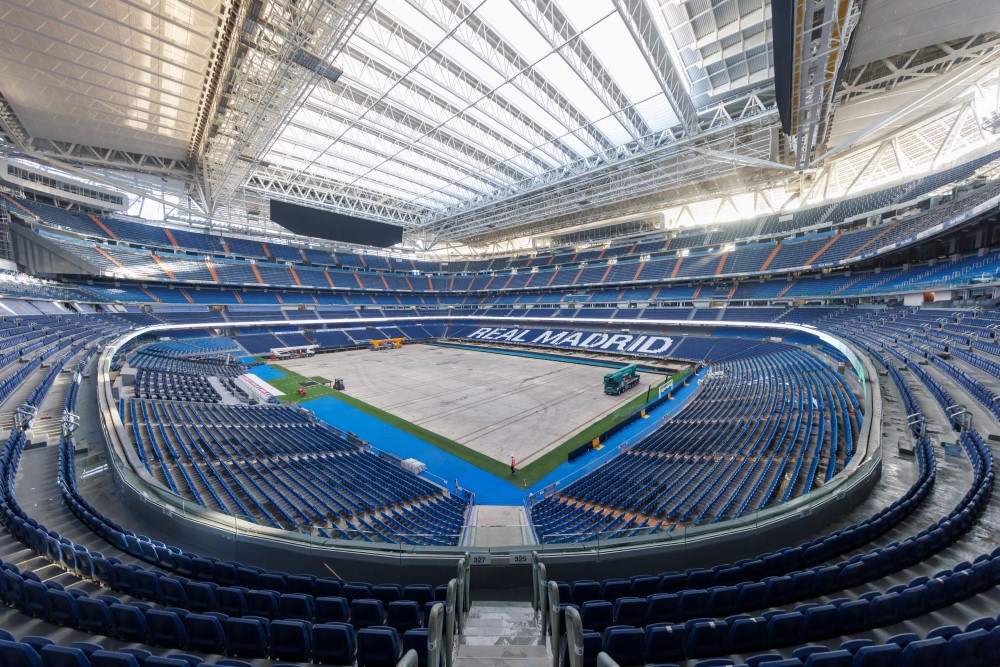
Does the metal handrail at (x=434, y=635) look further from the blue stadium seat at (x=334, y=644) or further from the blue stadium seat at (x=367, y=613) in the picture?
the blue stadium seat at (x=367, y=613)

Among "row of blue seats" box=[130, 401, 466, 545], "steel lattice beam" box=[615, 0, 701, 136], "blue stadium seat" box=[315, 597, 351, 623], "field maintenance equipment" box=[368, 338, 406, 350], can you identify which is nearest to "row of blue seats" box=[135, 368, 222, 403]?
"row of blue seats" box=[130, 401, 466, 545]

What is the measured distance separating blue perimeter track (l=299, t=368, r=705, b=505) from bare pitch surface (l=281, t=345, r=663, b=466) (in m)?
1.32

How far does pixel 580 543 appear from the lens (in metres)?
5.47

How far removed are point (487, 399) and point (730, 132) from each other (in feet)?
65.9

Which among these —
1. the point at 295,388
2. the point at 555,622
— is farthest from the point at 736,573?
the point at 295,388

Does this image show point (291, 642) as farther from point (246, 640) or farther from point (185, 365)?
point (185, 365)

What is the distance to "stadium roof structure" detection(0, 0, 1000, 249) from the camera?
12805 millimetres

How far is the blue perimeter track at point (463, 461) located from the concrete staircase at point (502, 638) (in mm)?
7212

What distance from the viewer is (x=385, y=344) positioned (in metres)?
44.1

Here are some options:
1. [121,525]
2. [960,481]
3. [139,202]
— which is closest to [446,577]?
[121,525]

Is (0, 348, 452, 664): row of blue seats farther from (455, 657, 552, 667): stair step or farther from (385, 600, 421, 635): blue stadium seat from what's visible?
(455, 657, 552, 667): stair step

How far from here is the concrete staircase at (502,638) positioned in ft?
11.8

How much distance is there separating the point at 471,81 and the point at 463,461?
1743 cm

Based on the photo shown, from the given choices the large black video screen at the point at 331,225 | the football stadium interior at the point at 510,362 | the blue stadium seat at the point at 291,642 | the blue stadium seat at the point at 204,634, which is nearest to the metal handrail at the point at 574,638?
the football stadium interior at the point at 510,362
